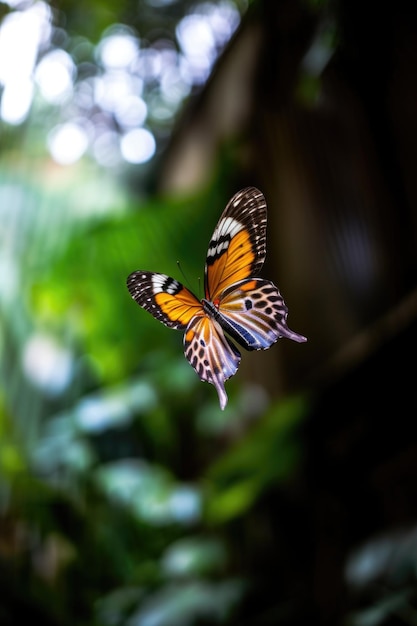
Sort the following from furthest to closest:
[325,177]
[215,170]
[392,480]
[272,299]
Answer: [215,170], [325,177], [392,480], [272,299]

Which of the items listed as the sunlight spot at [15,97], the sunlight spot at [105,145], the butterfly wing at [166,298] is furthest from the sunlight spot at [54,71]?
the butterfly wing at [166,298]

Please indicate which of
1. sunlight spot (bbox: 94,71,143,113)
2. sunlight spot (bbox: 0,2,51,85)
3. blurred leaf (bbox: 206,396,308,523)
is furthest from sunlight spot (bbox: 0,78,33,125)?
blurred leaf (bbox: 206,396,308,523)

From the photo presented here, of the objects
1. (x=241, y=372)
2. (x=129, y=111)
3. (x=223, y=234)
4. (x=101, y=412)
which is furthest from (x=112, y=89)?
(x=241, y=372)

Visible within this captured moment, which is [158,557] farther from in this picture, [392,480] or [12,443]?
[392,480]

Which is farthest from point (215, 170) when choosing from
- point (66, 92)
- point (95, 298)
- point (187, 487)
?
point (66, 92)

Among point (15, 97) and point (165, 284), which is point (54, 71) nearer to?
point (15, 97)

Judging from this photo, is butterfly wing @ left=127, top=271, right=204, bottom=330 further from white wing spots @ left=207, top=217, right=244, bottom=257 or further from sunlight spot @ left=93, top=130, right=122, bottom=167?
sunlight spot @ left=93, top=130, right=122, bottom=167
